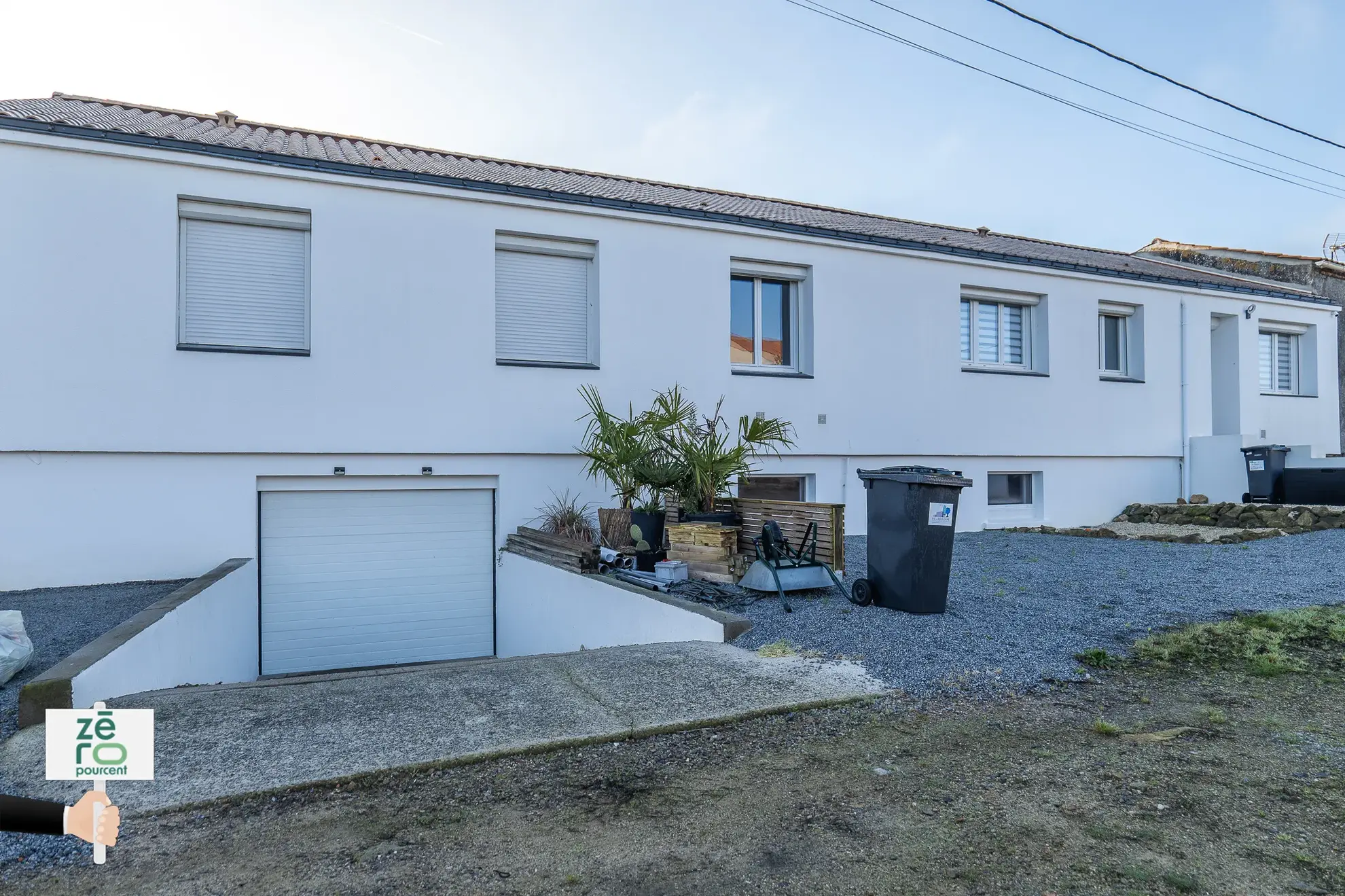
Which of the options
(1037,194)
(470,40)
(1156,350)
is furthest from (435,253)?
(1156,350)

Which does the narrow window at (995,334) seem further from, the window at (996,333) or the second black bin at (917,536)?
the second black bin at (917,536)

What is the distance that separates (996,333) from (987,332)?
212 mm

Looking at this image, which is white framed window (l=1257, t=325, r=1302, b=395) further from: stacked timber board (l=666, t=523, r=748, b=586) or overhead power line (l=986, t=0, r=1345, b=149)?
stacked timber board (l=666, t=523, r=748, b=586)

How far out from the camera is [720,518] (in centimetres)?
794

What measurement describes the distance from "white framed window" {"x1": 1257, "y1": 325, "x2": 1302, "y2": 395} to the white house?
153 inches

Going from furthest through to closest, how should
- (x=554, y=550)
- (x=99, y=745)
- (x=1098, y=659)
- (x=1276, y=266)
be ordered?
(x=1276, y=266), (x=554, y=550), (x=1098, y=659), (x=99, y=745)

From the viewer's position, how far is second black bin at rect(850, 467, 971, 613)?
21.1 ft

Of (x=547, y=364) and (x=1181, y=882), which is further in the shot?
(x=547, y=364)

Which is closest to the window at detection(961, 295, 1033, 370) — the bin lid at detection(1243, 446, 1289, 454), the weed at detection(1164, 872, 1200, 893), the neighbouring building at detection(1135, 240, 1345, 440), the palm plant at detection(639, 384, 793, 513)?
the bin lid at detection(1243, 446, 1289, 454)

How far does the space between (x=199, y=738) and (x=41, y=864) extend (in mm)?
1070

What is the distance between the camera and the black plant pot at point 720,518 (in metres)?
7.94

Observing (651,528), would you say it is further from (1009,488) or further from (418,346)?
(1009,488)

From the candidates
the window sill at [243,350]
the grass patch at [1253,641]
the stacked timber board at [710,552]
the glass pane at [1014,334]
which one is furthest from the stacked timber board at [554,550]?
the glass pane at [1014,334]

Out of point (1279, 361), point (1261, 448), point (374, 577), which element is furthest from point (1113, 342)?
point (374, 577)
